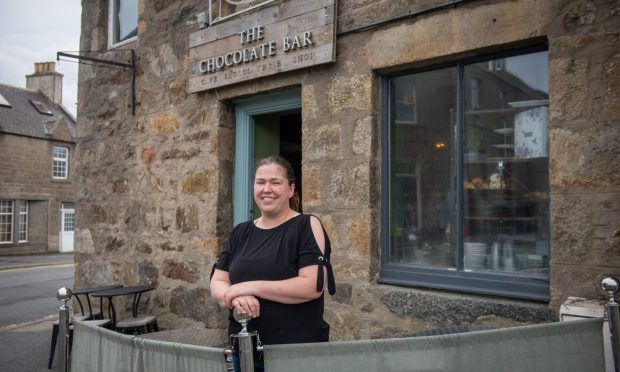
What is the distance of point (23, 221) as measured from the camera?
2655 cm

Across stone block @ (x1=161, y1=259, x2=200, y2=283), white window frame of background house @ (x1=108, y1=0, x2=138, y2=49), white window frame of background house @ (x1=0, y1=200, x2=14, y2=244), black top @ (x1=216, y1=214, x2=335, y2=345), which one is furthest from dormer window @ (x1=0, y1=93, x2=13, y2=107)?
black top @ (x1=216, y1=214, x2=335, y2=345)

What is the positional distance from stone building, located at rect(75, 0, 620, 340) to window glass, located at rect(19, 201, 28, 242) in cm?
2330

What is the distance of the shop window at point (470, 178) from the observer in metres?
3.63

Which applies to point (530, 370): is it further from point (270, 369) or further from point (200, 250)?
point (200, 250)

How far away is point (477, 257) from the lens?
12.6 feet

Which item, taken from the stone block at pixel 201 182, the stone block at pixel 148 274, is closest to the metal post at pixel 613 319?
the stone block at pixel 201 182

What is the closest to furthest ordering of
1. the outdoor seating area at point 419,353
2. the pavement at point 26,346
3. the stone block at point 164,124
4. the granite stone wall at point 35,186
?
1. the outdoor seating area at point 419,353
2. the pavement at point 26,346
3. the stone block at point 164,124
4. the granite stone wall at point 35,186

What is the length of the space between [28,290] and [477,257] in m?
11.5

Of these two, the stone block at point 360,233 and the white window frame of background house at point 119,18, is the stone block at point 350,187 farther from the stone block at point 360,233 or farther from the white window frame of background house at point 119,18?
the white window frame of background house at point 119,18

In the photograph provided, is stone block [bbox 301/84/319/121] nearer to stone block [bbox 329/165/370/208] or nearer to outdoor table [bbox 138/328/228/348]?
stone block [bbox 329/165/370/208]

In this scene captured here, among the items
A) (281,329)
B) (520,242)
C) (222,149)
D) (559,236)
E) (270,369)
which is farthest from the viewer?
(222,149)

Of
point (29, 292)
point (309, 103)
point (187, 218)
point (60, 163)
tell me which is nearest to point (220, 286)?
point (309, 103)

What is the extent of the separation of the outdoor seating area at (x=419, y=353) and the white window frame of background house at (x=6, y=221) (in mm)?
26969

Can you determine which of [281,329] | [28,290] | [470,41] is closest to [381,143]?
[470,41]
